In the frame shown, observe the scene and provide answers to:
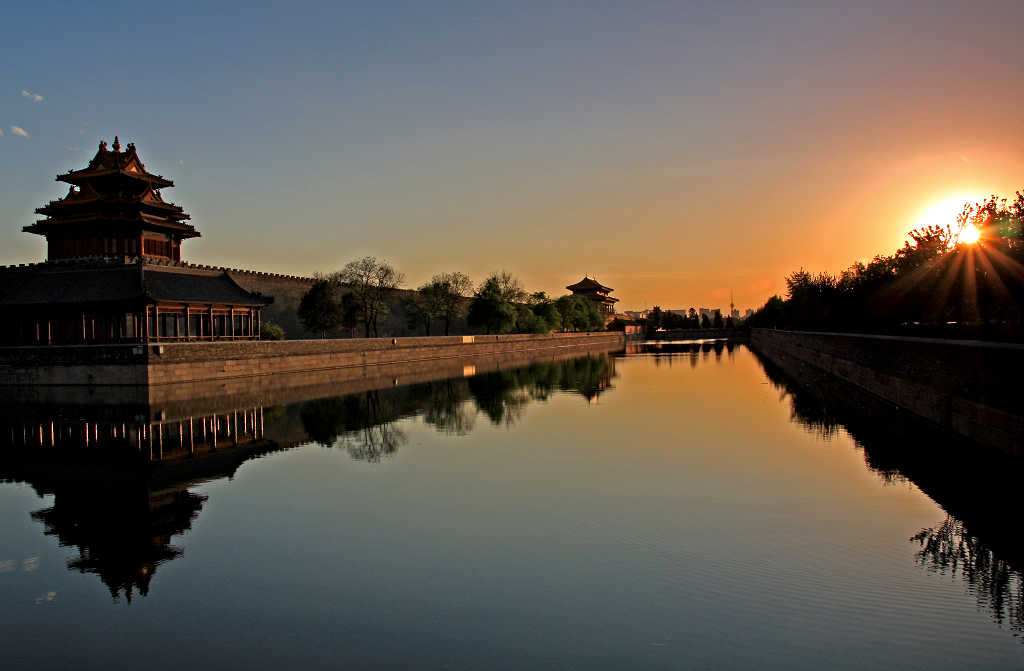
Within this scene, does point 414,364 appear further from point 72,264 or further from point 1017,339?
point 1017,339

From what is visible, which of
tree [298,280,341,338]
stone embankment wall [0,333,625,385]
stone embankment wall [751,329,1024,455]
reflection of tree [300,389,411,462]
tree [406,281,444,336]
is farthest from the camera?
tree [406,281,444,336]

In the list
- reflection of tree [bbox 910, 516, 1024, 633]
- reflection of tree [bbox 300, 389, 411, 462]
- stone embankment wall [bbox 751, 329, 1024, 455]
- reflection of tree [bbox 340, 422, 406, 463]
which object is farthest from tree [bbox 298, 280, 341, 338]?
reflection of tree [bbox 910, 516, 1024, 633]

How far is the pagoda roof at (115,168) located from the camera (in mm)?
38156

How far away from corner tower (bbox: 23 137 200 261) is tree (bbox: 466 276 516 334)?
100 feet

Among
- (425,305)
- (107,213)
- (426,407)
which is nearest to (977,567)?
(426,407)

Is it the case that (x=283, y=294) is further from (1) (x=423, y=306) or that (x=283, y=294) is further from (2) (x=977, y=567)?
(2) (x=977, y=567)

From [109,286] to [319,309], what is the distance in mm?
16124

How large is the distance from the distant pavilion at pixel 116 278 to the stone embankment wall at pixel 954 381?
28158 millimetres

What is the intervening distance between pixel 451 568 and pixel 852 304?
55.6 meters

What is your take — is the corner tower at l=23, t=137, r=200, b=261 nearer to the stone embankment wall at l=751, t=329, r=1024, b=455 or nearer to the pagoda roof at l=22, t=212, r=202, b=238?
the pagoda roof at l=22, t=212, r=202, b=238

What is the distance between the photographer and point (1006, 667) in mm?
5422

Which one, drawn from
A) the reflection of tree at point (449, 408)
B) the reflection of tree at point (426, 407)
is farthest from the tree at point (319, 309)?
the reflection of tree at point (449, 408)

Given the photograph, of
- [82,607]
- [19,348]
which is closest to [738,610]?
[82,607]

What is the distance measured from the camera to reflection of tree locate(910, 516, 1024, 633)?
21.6 feet
